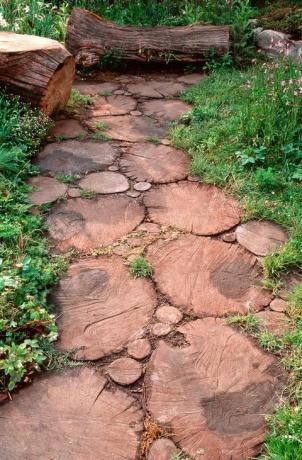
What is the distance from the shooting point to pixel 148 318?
2.39 metres

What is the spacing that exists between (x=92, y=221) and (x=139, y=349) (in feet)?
3.77

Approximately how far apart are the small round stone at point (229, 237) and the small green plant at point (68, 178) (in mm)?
1301

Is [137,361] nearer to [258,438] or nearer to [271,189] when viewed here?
[258,438]

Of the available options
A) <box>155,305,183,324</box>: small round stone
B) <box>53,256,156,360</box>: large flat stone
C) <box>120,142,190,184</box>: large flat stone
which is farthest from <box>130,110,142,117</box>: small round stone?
<box>155,305,183,324</box>: small round stone

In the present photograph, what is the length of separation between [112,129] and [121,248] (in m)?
1.82

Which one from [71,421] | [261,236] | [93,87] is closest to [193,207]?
[261,236]

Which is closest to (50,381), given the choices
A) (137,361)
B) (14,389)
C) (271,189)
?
(14,389)

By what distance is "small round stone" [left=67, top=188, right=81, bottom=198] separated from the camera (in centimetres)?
332

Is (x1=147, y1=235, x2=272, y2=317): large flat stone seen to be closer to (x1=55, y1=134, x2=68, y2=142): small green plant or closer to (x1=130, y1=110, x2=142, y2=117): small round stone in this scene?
(x1=55, y1=134, x2=68, y2=142): small green plant

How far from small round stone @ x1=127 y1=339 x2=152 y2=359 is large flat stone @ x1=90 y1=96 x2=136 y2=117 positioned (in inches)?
115

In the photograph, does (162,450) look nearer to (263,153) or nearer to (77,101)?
(263,153)

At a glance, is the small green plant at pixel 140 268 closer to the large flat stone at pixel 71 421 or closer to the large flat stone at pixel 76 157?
the large flat stone at pixel 71 421

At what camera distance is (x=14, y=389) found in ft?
6.69

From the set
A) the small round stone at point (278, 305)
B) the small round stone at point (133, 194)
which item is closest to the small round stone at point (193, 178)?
the small round stone at point (133, 194)
